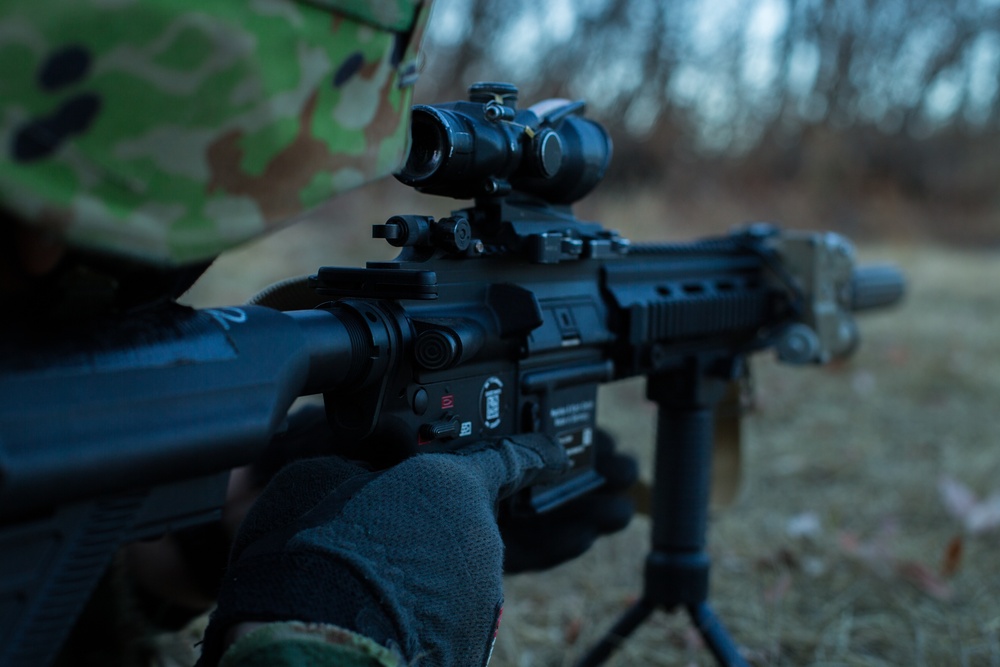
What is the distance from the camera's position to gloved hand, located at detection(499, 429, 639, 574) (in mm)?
1848

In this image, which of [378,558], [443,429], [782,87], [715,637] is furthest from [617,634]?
[782,87]

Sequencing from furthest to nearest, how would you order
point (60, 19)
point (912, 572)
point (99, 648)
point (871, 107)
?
1. point (871, 107)
2. point (912, 572)
3. point (99, 648)
4. point (60, 19)

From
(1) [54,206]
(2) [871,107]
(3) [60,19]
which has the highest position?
Result: (2) [871,107]

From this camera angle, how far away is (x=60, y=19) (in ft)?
2.48

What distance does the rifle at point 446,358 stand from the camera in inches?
34.1

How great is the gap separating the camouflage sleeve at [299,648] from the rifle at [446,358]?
16 cm

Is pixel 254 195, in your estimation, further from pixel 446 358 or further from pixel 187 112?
pixel 446 358

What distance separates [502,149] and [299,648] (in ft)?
2.95

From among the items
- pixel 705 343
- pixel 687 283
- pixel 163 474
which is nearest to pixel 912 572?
pixel 705 343

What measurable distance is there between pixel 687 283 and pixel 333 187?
1.31 meters

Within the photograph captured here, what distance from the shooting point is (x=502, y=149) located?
1528mm

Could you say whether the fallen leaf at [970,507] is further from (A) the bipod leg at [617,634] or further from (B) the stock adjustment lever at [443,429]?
(B) the stock adjustment lever at [443,429]

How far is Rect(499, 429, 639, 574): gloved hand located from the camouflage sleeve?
2.56 feet

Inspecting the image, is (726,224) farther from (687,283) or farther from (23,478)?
(23,478)
